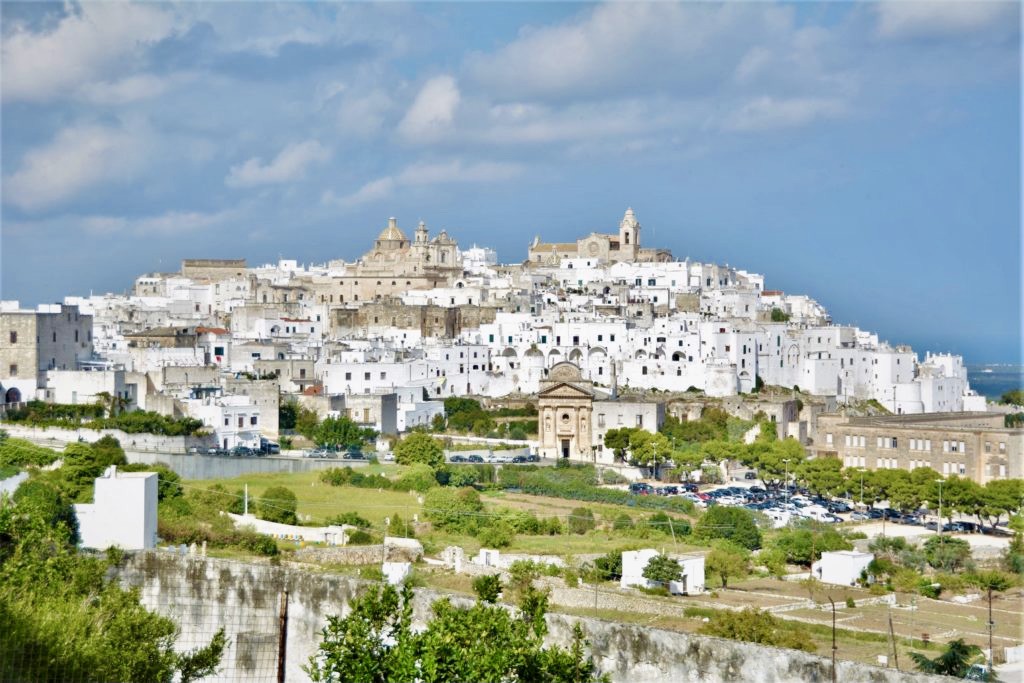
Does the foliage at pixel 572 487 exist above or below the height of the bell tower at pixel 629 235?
below

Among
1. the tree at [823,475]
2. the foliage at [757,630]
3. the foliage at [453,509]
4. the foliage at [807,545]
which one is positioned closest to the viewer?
the foliage at [757,630]

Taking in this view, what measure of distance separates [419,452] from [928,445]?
44.0 ft

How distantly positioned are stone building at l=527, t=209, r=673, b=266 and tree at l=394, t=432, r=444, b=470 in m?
35.0

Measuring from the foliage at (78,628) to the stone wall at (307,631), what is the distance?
412 mm

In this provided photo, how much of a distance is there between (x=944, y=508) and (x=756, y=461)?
7663 mm

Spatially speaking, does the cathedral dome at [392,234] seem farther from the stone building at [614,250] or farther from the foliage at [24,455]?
the foliage at [24,455]

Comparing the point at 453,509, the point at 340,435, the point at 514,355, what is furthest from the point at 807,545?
the point at 514,355

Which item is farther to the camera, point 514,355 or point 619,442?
point 514,355

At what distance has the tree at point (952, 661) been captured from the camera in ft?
55.0

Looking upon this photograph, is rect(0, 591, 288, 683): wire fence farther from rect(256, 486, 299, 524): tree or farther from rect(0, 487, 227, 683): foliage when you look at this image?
rect(256, 486, 299, 524): tree

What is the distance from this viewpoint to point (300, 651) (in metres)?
12.8

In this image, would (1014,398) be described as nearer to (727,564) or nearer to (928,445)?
(928,445)

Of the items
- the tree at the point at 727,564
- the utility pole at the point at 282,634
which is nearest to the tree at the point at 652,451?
the tree at the point at 727,564

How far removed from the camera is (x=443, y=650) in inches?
409
